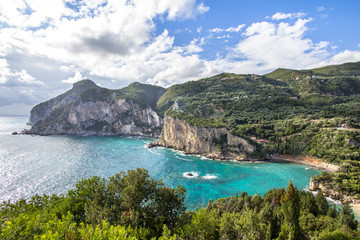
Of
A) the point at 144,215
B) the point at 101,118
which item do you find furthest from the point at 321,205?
the point at 101,118

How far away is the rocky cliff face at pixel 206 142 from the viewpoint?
70688 millimetres

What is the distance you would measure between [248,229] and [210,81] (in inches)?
6261

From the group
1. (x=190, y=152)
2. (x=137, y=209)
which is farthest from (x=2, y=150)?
(x=137, y=209)

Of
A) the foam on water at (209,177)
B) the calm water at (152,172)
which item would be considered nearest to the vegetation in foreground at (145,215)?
the calm water at (152,172)

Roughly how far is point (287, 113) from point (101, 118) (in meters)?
141

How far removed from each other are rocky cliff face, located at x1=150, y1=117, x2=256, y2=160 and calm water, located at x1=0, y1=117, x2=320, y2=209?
7498 mm

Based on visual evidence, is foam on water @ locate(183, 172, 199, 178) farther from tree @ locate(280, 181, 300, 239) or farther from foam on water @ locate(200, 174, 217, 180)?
tree @ locate(280, 181, 300, 239)

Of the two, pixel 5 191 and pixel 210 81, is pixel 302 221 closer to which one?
pixel 5 191

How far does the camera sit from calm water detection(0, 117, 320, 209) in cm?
3991

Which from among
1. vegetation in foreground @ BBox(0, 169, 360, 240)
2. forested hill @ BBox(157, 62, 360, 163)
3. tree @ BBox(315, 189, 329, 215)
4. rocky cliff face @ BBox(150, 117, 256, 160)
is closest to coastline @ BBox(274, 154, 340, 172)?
forested hill @ BBox(157, 62, 360, 163)

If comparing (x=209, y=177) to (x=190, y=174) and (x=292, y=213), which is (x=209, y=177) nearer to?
(x=190, y=174)

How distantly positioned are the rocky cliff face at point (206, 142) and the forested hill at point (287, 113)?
3.51m

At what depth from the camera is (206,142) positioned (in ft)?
256

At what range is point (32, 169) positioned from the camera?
50.0 metres
